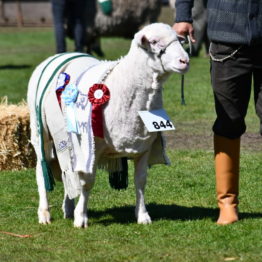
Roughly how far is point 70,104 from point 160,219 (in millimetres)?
1114

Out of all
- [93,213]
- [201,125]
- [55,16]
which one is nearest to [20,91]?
[55,16]

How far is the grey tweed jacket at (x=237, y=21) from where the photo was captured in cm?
636

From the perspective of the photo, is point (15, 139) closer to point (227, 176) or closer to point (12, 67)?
point (227, 176)

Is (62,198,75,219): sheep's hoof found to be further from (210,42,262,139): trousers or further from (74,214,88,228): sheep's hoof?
(210,42,262,139): trousers

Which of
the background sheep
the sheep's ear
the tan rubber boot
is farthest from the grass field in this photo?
the background sheep

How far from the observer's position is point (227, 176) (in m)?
6.78

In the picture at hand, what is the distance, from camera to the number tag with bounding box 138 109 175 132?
634cm

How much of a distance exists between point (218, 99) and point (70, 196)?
50.3 inches

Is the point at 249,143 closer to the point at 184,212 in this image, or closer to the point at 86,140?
the point at 184,212

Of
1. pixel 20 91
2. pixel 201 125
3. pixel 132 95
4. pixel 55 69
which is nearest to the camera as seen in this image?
pixel 132 95

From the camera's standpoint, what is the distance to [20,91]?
15.1m

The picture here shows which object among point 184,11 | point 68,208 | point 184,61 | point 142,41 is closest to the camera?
point 184,61

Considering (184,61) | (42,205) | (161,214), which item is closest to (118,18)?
(161,214)

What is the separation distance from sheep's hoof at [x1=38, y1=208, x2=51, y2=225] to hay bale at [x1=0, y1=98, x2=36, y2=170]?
2.18 m
